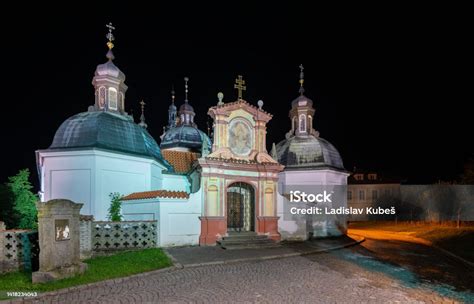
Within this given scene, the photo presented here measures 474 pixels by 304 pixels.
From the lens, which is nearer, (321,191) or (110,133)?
(110,133)

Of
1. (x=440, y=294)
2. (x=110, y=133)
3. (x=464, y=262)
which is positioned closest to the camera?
(x=440, y=294)

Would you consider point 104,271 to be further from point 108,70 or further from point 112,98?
point 108,70

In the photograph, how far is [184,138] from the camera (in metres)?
33.4

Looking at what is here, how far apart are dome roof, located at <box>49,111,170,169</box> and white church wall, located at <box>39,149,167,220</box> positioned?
47 cm

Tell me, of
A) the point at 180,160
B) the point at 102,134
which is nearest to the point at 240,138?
the point at 180,160

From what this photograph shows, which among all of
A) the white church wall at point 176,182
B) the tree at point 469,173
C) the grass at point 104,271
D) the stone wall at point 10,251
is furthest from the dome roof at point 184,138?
the tree at point 469,173

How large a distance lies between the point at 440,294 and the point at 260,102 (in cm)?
1336

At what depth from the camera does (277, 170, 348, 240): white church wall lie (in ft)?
65.7

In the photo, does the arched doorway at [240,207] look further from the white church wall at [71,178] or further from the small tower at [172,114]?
the small tower at [172,114]

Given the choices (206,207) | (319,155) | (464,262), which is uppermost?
(319,155)

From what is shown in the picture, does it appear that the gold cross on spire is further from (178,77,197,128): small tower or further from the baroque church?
(178,77,197,128): small tower

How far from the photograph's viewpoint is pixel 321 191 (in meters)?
23.9

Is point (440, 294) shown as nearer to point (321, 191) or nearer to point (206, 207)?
point (206, 207)

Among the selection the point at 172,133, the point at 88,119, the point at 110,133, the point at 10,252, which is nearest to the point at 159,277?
the point at 10,252
